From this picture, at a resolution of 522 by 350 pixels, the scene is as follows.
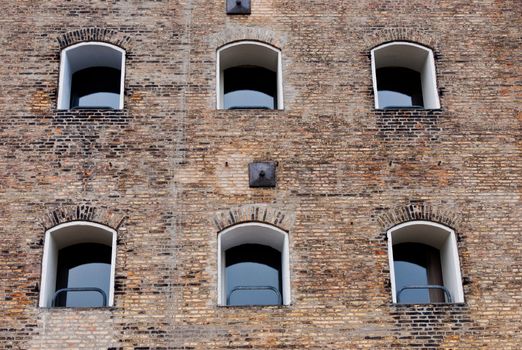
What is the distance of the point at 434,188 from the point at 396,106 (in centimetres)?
191

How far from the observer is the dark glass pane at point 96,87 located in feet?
58.1

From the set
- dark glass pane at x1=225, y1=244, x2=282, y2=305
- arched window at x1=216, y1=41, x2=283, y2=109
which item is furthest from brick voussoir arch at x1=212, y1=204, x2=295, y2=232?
arched window at x1=216, y1=41, x2=283, y2=109

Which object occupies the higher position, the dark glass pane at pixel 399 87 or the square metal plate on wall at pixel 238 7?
the square metal plate on wall at pixel 238 7

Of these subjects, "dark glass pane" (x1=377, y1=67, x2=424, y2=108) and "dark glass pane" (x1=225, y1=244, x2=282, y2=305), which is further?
"dark glass pane" (x1=377, y1=67, x2=424, y2=108)

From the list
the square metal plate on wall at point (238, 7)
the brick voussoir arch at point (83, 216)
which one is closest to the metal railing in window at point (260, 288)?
the brick voussoir arch at point (83, 216)

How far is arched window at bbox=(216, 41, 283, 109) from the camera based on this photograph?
17594 millimetres

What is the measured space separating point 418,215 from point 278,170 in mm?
2614

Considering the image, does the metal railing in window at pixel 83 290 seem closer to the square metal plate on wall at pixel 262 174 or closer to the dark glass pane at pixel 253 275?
the dark glass pane at pixel 253 275

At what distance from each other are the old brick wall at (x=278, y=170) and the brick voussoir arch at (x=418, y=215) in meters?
0.03

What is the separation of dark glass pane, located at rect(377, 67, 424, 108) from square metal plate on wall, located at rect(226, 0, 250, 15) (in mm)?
2951

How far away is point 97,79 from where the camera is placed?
18.0 meters

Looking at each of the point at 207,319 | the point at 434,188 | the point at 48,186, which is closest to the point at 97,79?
the point at 48,186

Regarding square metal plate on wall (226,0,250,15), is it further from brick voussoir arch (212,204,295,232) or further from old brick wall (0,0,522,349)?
brick voussoir arch (212,204,295,232)

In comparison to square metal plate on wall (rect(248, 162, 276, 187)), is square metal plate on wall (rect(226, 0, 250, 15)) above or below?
above
